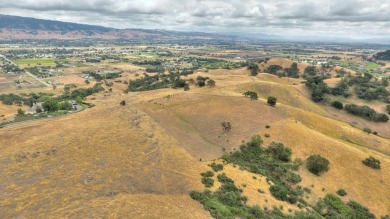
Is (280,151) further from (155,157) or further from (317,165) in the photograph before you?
(155,157)

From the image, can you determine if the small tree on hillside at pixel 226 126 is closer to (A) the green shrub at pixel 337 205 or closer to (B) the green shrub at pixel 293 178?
(B) the green shrub at pixel 293 178

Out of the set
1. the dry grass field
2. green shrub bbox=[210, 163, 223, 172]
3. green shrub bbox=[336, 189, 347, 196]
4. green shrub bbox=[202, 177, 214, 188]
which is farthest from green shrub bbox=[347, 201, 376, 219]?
green shrub bbox=[202, 177, 214, 188]

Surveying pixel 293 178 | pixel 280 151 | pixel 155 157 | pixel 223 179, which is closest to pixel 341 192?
pixel 293 178

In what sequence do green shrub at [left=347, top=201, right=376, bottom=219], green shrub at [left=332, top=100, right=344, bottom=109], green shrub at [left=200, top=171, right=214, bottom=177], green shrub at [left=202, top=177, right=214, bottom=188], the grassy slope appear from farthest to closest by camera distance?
green shrub at [left=332, top=100, right=344, bottom=109], the grassy slope, green shrub at [left=200, top=171, right=214, bottom=177], green shrub at [left=347, top=201, right=376, bottom=219], green shrub at [left=202, top=177, right=214, bottom=188]

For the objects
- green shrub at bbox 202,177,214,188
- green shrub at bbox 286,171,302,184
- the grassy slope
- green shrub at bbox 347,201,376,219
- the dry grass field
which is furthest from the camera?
the grassy slope

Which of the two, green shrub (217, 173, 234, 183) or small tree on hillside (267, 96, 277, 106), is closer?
green shrub (217, 173, 234, 183)

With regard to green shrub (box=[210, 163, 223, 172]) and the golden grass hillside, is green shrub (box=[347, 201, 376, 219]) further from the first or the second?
the golden grass hillside

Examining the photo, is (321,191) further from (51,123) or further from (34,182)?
(51,123)
